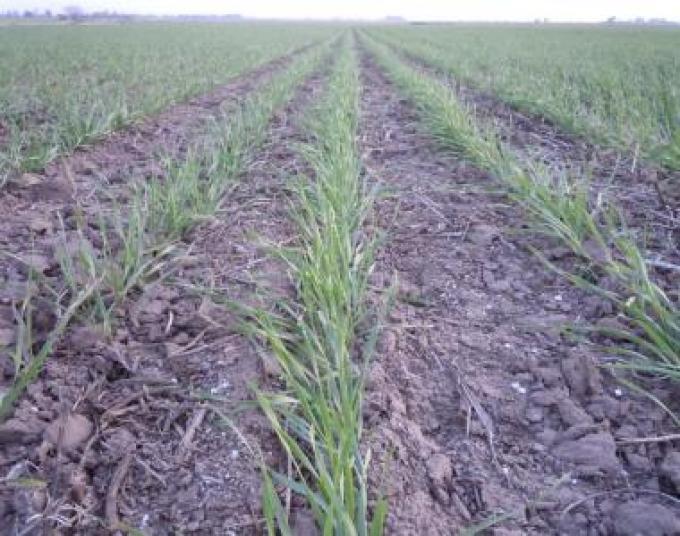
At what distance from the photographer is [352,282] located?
2.01m

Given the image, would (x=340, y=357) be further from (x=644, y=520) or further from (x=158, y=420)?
(x=644, y=520)

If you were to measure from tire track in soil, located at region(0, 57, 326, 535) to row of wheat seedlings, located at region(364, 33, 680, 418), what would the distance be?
3.86 ft

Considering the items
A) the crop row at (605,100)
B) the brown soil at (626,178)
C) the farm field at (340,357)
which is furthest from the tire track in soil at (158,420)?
the crop row at (605,100)

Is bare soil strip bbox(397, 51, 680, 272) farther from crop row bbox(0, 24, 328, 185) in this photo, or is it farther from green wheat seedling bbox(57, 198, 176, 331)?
crop row bbox(0, 24, 328, 185)

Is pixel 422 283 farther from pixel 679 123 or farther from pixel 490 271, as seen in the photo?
pixel 679 123

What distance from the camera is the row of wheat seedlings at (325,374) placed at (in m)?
1.15

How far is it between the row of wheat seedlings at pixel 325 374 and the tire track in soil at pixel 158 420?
0.37ft

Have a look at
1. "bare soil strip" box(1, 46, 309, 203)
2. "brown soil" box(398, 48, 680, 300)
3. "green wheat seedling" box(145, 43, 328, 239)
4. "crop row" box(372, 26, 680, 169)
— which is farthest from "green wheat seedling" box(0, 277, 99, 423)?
"crop row" box(372, 26, 680, 169)

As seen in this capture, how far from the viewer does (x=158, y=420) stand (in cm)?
163

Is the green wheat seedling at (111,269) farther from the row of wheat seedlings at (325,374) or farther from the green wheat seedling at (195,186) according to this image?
the row of wheat seedlings at (325,374)

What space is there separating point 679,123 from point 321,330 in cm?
382

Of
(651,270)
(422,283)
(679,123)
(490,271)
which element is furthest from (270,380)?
(679,123)

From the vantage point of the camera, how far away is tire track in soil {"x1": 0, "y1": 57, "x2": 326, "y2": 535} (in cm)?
132

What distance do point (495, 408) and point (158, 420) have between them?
39.6 inches
